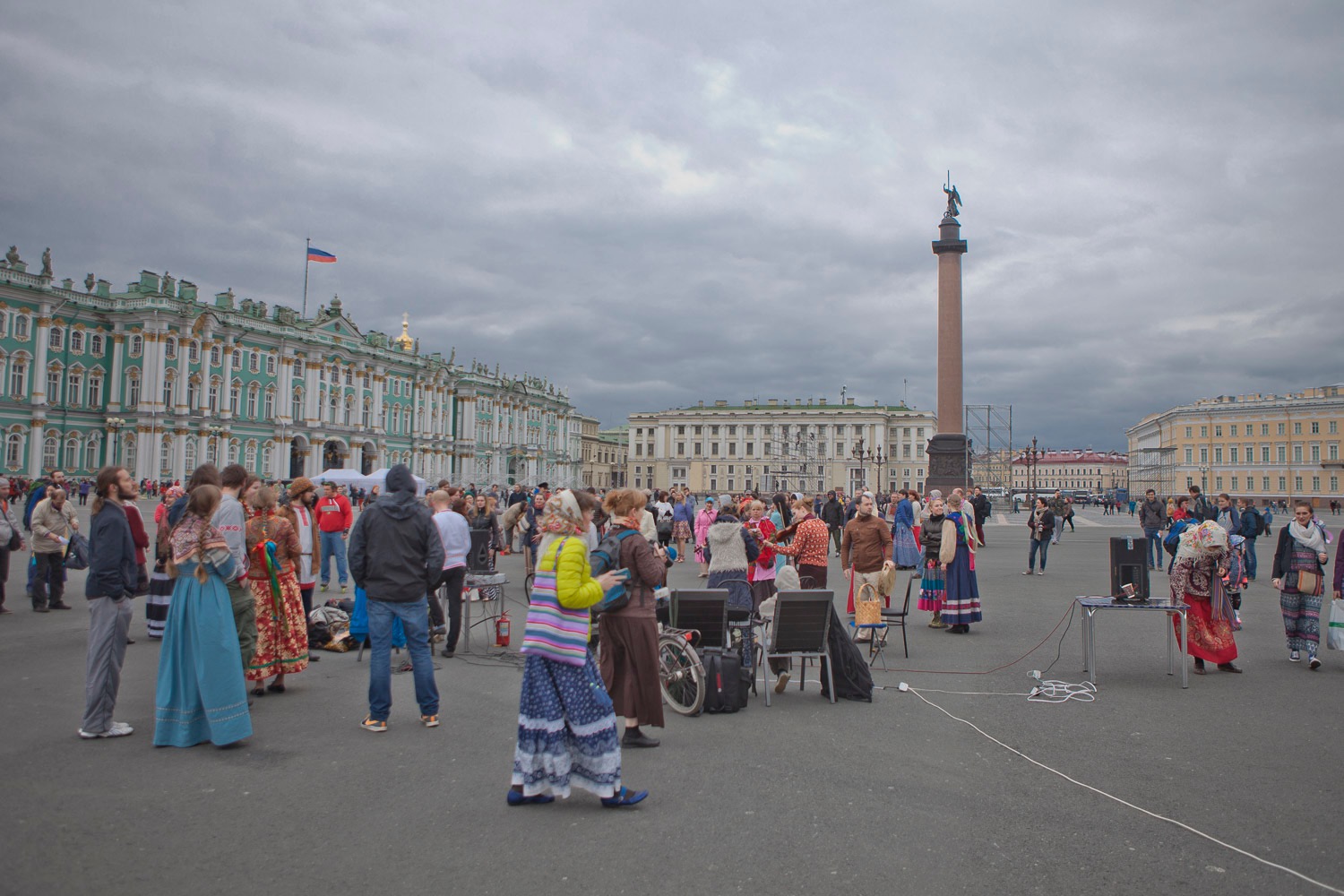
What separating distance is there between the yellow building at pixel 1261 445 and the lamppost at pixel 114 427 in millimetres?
91877

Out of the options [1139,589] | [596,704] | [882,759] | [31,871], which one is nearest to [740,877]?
[596,704]

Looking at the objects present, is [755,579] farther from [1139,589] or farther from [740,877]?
[740,877]

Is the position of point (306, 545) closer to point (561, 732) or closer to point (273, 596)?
point (273, 596)

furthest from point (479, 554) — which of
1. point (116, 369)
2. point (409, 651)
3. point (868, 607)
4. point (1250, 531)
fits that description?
point (116, 369)

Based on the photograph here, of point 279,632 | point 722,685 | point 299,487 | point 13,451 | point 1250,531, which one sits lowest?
point 722,685

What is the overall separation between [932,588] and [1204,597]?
383 centimetres

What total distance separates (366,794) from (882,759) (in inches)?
125

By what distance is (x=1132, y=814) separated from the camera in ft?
15.8

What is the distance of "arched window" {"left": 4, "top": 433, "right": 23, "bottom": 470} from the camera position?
51375 mm

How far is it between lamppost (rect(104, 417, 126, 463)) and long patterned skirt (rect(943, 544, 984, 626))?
60.0 metres

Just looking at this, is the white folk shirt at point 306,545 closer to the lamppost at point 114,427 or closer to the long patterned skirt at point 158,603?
the long patterned skirt at point 158,603

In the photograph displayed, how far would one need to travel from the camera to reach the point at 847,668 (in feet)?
24.7

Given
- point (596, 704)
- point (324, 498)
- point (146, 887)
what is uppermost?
point (324, 498)

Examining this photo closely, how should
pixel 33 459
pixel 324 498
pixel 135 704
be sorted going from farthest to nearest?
pixel 33 459 < pixel 324 498 < pixel 135 704
